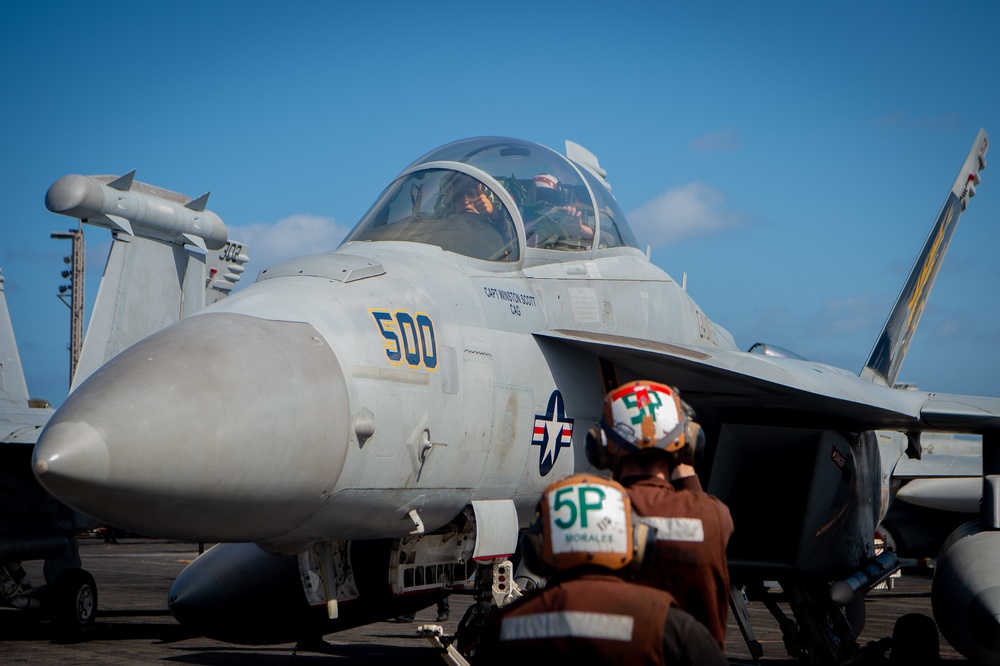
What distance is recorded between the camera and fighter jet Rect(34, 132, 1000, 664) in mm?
3912

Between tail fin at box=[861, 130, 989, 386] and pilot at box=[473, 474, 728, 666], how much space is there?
9.40m

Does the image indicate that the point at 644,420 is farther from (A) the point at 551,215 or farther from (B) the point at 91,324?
(B) the point at 91,324

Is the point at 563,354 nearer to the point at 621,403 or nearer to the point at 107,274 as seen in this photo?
the point at 621,403

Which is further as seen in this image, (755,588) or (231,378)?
(755,588)

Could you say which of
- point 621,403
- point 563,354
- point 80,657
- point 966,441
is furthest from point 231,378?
point 966,441

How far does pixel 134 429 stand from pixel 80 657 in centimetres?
704

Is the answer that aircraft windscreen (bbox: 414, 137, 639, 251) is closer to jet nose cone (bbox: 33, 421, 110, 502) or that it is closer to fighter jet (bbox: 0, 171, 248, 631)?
jet nose cone (bbox: 33, 421, 110, 502)

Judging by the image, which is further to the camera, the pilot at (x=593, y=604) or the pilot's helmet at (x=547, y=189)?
the pilot's helmet at (x=547, y=189)

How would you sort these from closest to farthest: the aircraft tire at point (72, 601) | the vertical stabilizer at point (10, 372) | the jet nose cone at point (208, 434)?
the jet nose cone at point (208, 434) < the aircraft tire at point (72, 601) < the vertical stabilizer at point (10, 372)

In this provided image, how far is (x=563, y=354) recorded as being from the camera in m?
6.12

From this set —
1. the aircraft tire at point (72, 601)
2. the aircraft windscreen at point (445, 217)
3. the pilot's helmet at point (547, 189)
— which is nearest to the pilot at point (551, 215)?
the pilot's helmet at point (547, 189)

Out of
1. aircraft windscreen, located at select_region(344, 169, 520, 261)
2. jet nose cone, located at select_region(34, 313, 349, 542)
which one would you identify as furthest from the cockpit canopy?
jet nose cone, located at select_region(34, 313, 349, 542)

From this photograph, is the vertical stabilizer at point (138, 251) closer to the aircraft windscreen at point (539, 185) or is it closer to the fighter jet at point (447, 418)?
the fighter jet at point (447, 418)

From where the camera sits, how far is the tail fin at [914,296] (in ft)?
37.7
